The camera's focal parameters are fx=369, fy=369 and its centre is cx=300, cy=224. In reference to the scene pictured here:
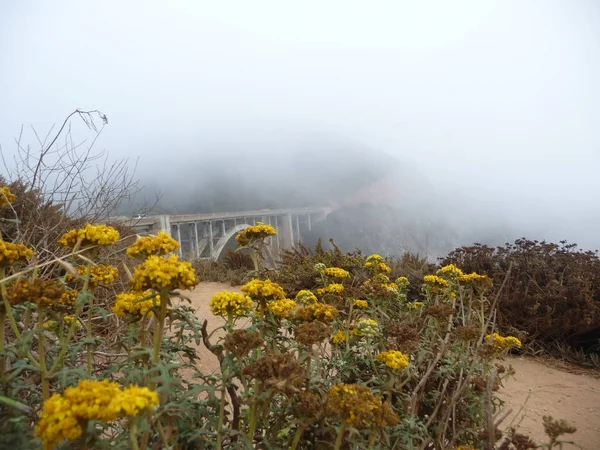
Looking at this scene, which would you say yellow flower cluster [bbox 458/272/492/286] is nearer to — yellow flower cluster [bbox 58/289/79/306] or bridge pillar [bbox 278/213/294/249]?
yellow flower cluster [bbox 58/289/79/306]

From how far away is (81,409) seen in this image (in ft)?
2.43

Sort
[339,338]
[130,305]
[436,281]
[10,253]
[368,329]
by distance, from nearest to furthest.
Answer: [10,253] → [130,305] → [368,329] → [339,338] → [436,281]

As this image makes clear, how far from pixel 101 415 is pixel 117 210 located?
4883mm

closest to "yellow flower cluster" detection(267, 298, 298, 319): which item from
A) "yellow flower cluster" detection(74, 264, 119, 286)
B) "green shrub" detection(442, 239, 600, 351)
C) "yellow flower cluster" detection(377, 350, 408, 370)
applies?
"yellow flower cluster" detection(377, 350, 408, 370)

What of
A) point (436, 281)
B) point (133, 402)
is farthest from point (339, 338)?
point (133, 402)

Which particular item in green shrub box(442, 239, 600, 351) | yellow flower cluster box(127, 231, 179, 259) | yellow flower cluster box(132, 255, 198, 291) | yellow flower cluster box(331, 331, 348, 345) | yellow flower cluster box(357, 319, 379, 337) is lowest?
green shrub box(442, 239, 600, 351)

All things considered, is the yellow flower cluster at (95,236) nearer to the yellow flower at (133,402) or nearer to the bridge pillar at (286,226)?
the yellow flower at (133,402)

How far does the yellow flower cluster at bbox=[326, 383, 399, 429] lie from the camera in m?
1.04

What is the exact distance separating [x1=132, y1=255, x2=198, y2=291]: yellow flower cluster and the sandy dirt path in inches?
67.4

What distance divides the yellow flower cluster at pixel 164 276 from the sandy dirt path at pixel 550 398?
171cm

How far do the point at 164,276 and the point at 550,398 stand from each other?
416 centimetres

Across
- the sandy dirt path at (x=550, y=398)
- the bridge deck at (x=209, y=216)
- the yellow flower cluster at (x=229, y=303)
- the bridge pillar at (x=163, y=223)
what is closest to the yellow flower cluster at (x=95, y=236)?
the yellow flower cluster at (x=229, y=303)

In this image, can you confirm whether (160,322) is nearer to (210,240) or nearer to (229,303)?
(229,303)

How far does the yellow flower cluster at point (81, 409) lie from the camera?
2.41 ft
